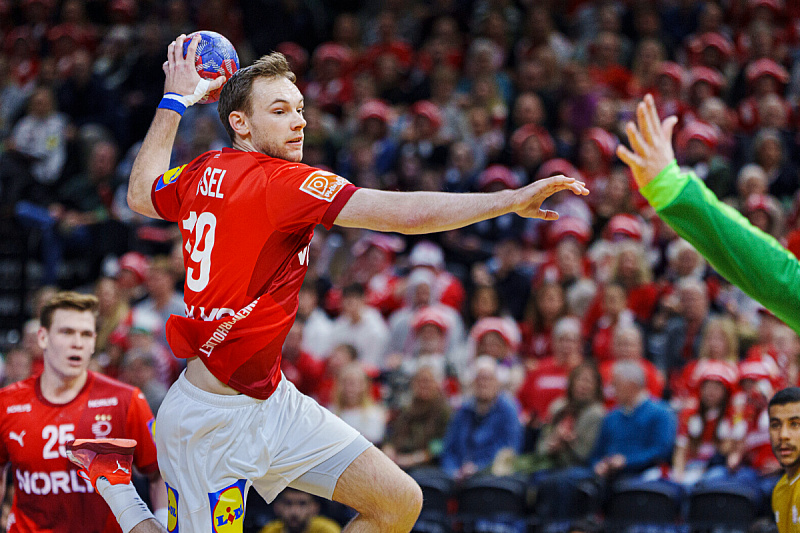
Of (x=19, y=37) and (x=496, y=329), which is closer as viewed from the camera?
(x=496, y=329)

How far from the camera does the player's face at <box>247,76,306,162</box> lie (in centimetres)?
432

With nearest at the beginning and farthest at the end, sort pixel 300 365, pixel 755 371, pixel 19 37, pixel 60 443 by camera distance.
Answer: pixel 60 443
pixel 755 371
pixel 300 365
pixel 19 37

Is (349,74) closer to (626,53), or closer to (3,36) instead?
(626,53)

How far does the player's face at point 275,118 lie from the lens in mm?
4320

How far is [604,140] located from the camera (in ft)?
37.7

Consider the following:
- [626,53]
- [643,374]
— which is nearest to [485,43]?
[626,53]

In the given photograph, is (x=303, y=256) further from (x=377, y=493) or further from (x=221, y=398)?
(x=377, y=493)

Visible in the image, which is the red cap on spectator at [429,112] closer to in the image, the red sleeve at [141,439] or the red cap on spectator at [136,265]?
the red cap on spectator at [136,265]

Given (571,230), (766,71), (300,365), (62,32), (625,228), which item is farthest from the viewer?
(62,32)

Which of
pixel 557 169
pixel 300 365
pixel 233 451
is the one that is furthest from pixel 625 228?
pixel 233 451

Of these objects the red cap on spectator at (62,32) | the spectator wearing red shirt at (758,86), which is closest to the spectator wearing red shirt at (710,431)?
the spectator wearing red shirt at (758,86)

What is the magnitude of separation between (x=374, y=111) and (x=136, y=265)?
12.6 feet

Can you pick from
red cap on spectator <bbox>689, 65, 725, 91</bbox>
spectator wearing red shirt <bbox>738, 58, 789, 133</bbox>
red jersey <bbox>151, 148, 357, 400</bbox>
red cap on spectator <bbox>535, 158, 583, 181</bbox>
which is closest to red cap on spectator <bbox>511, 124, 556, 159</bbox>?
red cap on spectator <bbox>535, 158, 583, 181</bbox>

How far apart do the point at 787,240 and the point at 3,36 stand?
13.5m
